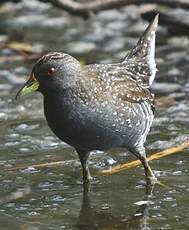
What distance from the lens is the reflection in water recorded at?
5.46 m

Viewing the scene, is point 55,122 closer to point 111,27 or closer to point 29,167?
point 29,167

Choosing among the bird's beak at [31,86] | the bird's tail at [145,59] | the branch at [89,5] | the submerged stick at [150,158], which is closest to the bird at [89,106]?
the bird's beak at [31,86]

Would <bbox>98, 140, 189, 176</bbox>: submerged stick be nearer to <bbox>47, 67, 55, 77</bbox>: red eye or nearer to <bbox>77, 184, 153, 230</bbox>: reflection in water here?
<bbox>77, 184, 153, 230</bbox>: reflection in water

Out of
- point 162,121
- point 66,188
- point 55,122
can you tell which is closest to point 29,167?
point 66,188

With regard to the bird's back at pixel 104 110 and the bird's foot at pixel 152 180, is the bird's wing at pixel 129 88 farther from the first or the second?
the bird's foot at pixel 152 180

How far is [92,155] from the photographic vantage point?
7012 mm

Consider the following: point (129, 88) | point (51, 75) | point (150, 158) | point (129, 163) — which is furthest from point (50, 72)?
point (150, 158)

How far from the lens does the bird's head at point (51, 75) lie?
5.91m

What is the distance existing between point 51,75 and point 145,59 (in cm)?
137

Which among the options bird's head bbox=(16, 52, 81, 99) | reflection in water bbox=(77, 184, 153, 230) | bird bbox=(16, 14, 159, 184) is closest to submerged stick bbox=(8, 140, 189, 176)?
bird bbox=(16, 14, 159, 184)

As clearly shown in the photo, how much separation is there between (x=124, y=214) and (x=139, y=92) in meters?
1.17

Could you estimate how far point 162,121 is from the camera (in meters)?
7.79

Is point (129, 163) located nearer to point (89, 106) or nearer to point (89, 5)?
point (89, 106)

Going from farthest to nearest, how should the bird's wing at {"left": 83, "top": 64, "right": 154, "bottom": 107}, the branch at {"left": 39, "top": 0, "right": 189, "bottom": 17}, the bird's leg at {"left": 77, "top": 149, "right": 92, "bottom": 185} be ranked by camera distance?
the branch at {"left": 39, "top": 0, "right": 189, "bottom": 17} < the bird's leg at {"left": 77, "top": 149, "right": 92, "bottom": 185} < the bird's wing at {"left": 83, "top": 64, "right": 154, "bottom": 107}
